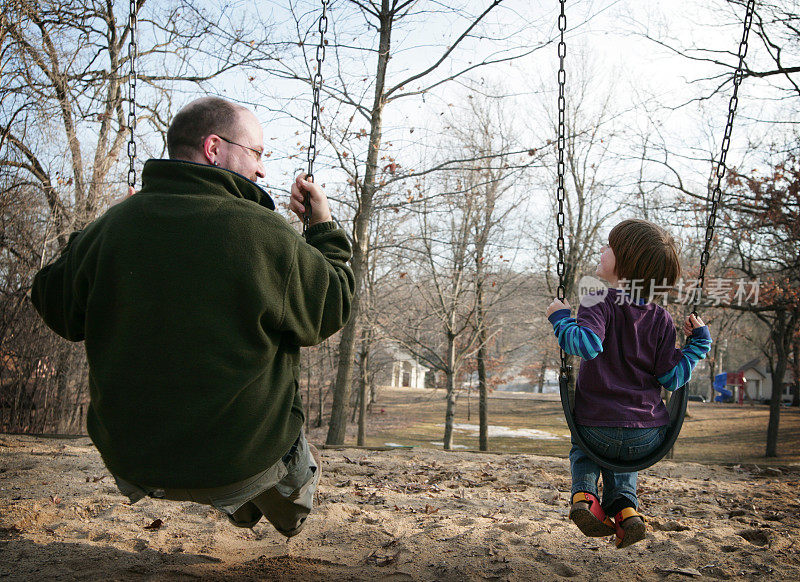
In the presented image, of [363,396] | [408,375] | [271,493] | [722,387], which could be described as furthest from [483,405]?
[408,375]

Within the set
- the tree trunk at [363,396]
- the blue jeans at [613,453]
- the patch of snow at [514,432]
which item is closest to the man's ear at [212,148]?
the blue jeans at [613,453]

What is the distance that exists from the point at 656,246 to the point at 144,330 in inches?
86.3

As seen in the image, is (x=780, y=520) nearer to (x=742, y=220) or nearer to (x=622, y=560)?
(x=622, y=560)

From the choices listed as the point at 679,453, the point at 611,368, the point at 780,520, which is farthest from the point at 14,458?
the point at 679,453

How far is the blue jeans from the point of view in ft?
9.24

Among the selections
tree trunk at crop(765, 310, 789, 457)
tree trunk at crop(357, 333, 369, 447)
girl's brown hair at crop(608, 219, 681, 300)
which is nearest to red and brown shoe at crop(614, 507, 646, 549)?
girl's brown hair at crop(608, 219, 681, 300)

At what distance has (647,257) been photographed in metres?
2.83

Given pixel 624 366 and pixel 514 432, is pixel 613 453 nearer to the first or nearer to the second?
pixel 624 366

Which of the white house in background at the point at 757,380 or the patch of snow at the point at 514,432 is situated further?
the white house in background at the point at 757,380

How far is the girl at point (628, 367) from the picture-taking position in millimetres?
2803

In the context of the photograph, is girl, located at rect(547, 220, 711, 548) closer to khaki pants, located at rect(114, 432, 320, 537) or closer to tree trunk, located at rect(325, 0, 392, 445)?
khaki pants, located at rect(114, 432, 320, 537)

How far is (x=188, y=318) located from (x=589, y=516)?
1964mm

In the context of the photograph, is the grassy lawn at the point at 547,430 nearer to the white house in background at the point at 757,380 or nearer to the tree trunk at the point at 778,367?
the tree trunk at the point at 778,367

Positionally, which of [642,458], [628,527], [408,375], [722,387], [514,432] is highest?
[642,458]
